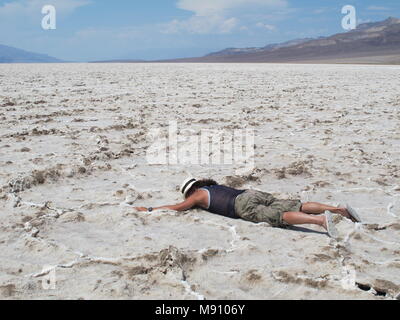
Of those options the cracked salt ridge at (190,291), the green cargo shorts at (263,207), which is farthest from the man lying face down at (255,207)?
the cracked salt ridge at (190,291)

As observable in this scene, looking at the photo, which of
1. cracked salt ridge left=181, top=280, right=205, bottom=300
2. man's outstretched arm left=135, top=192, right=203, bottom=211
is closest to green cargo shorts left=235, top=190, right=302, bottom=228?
man's outstretched arm left=135, top=192, right=203, bottom=211

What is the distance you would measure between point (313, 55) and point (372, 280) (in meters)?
101

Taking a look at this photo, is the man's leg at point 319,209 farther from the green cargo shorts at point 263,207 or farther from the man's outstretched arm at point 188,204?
the man's outstretched arm at point 188,204

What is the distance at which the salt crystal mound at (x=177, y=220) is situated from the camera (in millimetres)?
2303

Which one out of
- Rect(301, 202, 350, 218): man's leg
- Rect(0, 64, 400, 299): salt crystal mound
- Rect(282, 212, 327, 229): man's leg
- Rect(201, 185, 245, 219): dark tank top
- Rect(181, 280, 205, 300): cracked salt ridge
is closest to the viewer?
Rect(181, 280, 205, 300): cracked salt ridge

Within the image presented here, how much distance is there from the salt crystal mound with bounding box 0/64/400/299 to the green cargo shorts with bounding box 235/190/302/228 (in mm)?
82

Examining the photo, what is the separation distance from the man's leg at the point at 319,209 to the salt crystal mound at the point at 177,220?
7 centimetres

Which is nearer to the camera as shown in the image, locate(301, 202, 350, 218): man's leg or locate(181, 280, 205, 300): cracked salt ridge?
locate(181, 280, 205, 300): cracked salt ridge

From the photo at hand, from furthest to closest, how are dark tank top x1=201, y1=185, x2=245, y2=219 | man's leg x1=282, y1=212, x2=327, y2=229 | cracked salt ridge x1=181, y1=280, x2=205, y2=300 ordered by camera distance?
1. dark tank top x1=201, y1=185, x2=245, y2=219
2. man's leg x1=282, y1=212, x2=327, y2=229
3. cracked salt ridge x1=181, y1=280, x2=205, y2=300

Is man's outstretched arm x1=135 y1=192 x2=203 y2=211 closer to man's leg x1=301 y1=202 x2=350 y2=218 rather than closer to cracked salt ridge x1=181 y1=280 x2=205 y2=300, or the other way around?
man's leg x1=301 y1=202 x2=350 y2=218

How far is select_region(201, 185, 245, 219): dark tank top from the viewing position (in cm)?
322

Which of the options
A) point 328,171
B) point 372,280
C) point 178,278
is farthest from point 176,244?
point 328,171

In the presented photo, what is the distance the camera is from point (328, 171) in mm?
4480

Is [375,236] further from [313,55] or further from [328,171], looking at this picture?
[313,55]
